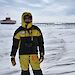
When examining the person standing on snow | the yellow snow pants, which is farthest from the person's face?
the yellow snow pants

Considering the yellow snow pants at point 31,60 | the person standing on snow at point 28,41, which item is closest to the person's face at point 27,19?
the person standing on snow at point 28,41

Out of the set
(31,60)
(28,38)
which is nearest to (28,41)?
(28,38)

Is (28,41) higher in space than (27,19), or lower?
lower

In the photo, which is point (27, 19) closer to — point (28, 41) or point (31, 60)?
point (28, 41)

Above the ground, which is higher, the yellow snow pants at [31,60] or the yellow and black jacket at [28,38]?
the yellow and black jacket at [28,38]

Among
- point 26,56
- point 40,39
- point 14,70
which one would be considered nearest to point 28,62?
point 26,56

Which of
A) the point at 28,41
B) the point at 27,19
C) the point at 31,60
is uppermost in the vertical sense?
the point at 27,19

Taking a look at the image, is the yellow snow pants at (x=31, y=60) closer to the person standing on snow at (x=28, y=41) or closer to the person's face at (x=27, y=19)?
the person standing on snow at (x=28, y=41)

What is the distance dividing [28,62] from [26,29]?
77 cm

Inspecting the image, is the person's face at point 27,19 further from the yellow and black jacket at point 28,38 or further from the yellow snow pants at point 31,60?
the yellow snow pants at point 31,60

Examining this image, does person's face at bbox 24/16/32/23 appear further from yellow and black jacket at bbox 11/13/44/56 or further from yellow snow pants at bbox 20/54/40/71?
yellow snow pants at bbox 20/54/40/71

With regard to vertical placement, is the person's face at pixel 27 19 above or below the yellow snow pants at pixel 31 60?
above

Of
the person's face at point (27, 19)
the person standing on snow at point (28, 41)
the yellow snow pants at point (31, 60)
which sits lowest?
the yellow snow pants at point (31, 60)

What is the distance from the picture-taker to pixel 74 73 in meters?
9.77
